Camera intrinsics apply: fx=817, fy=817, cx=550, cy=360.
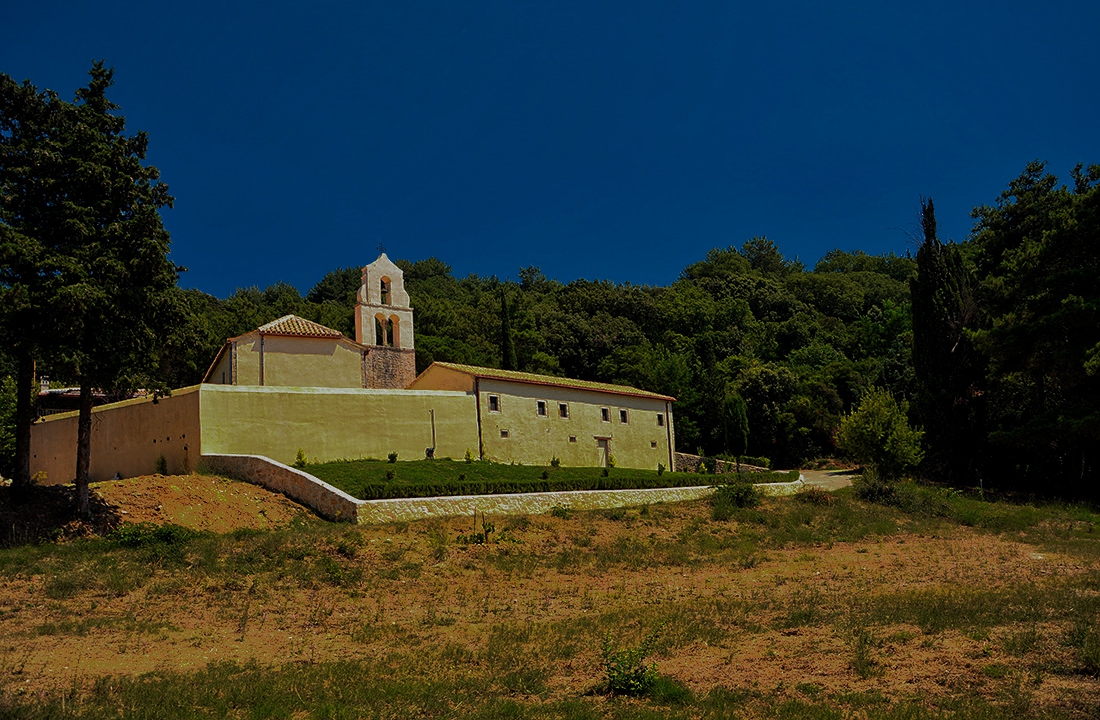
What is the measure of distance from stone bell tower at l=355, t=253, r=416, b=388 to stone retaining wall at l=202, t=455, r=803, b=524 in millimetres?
11721

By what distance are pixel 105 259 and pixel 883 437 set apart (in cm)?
2848

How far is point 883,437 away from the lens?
33.4m

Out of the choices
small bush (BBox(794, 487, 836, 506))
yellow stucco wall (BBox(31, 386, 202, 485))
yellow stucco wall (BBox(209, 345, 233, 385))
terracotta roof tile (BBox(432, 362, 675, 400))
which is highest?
yellow stucco wall (BBox(209, 345, 233, 385))

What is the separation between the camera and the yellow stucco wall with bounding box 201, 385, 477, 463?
89.0ft

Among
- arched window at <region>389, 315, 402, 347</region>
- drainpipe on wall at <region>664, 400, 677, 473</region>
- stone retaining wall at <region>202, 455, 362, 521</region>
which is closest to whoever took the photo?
stone retaining wall at <region>202, 455, 362, 521</region>

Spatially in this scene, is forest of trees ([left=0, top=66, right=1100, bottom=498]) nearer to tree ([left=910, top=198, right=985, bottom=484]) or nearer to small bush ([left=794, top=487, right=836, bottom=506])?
tree ([left=910, top=198, right=985, bottom=484])

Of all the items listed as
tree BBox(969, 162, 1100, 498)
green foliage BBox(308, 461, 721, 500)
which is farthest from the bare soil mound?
tree BBox(969, 162, 1100, 498)

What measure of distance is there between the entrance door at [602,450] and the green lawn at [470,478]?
3.17m

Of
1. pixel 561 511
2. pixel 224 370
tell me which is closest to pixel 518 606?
pixel 561 511

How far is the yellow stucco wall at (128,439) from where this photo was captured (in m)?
27.0

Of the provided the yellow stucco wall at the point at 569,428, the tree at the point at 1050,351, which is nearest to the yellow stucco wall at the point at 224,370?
the yellow stucco wall at the point at 569,428

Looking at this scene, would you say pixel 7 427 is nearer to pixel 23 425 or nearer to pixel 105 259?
pixel 23 425

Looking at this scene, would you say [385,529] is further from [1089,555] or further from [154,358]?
[1089,555]

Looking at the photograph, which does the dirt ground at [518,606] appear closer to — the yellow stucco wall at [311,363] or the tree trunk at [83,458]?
the tree trunk at [83,458]
